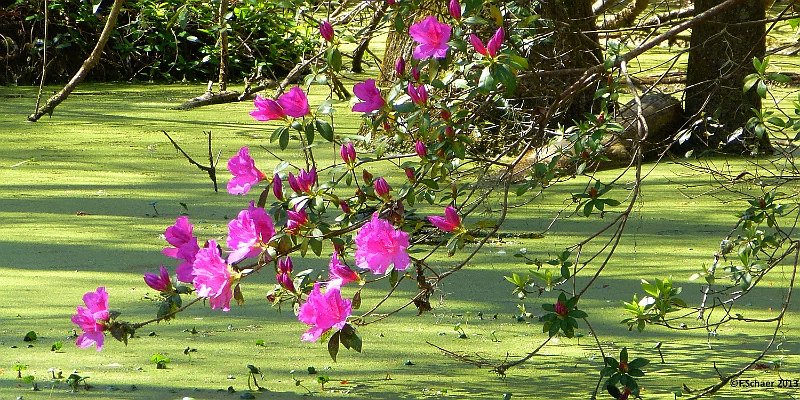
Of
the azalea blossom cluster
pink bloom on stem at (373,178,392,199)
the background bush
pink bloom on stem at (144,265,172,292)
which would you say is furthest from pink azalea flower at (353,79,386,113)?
the background bush

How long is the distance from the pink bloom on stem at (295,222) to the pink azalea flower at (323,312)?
131 millimetres

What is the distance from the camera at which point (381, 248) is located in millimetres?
1657

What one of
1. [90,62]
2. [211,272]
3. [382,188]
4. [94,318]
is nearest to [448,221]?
[382,188]

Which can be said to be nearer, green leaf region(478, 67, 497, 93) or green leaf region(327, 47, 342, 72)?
green leaf region(478, 67, 497, 93)

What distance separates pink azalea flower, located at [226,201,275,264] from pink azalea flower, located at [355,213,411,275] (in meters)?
0.14

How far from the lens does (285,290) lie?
1.85 m

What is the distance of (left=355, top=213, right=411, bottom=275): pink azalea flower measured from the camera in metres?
1.65

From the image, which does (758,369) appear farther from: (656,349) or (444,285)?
(444,285)

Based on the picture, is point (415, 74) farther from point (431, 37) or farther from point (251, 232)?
point (251, 232)

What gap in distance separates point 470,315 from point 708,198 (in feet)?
5.97

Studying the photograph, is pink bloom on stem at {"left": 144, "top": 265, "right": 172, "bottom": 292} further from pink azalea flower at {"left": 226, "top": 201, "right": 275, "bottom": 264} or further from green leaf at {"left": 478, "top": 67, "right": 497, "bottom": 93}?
green leaf at {"left": 478, "top": 67, "right": 497, "bottom": 93}

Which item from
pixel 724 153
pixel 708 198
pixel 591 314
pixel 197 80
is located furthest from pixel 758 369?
pixel 197 80

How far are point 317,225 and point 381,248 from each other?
16cm

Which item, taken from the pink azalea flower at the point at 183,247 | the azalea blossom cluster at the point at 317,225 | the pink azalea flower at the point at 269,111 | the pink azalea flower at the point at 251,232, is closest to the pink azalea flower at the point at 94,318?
the azalea blossom cluster at the point at 317,225
